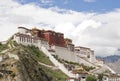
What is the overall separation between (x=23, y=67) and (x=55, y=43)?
4316cm

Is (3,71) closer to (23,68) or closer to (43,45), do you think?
(23,68)

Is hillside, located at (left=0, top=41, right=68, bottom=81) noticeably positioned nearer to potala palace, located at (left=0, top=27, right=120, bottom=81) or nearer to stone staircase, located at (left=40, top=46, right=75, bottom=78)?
potala palace, located at (left=0, top=27, right=120, bottom=81)

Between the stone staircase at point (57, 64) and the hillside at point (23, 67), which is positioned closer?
the hillside at point (23, 67)

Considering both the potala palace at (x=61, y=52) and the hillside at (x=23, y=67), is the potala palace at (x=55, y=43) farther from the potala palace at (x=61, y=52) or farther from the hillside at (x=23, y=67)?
the hillside at (x=23, y=67)

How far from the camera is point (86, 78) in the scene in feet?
474

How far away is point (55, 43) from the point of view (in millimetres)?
166375

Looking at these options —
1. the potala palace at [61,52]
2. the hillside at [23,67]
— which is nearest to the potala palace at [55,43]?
the potala palace at [61,52]

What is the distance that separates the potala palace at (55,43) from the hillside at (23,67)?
151 inches

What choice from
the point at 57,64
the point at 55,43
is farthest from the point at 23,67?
the point at 55,43

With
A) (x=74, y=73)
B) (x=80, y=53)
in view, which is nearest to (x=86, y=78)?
(x=74, y=73)

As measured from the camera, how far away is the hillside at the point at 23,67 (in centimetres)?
12069

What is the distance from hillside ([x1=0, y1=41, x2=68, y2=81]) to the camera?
4751 inches

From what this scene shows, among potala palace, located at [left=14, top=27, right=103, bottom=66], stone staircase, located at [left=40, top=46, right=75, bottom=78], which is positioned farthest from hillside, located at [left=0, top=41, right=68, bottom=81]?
potala palace, located at [left=14, top=27, right=103, bottom=66]

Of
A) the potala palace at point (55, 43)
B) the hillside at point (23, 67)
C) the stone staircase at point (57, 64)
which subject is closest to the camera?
the hillside at point (23, 67)
